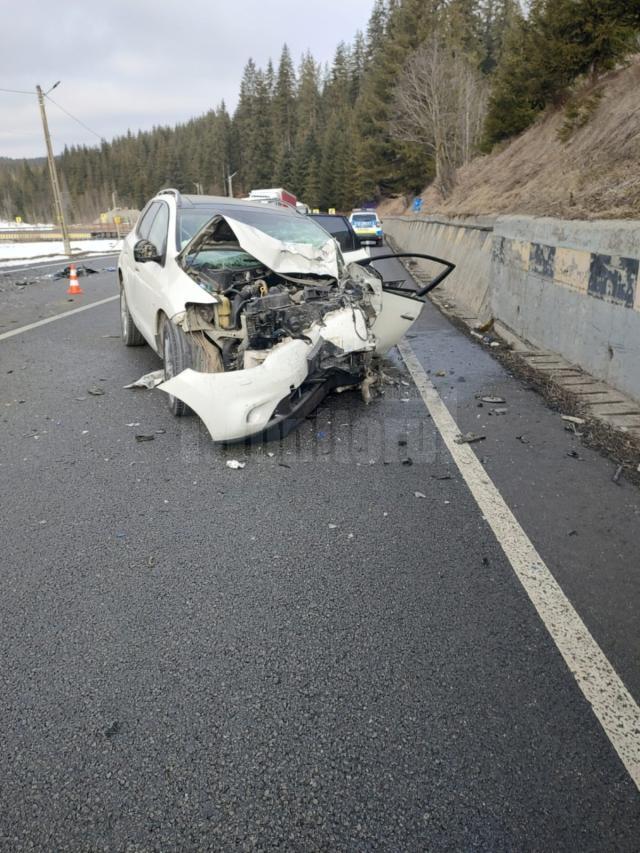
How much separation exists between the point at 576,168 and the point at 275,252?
1149 centimetres

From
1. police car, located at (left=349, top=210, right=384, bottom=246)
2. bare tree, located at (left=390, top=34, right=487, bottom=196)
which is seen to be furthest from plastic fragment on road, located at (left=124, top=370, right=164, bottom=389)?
bare tree, located at (left=390, top=34, right=487, bottom=196)

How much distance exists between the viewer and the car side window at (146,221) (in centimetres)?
679

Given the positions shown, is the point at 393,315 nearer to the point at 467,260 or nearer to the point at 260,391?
the point at 260,391

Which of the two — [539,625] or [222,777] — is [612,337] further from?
[222,777]

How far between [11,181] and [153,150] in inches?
2114

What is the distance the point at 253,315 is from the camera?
4.66 metres

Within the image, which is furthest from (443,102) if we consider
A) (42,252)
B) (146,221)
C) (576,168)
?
(146,221)

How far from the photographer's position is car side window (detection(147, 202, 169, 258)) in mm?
5609

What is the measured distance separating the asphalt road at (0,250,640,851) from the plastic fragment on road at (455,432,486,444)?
138mm

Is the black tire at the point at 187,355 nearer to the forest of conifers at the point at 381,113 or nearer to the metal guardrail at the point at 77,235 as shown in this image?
the forest of conifers at the point at 381,113

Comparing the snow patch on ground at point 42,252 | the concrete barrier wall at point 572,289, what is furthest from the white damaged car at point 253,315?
the snow patch on ground at point 42,252

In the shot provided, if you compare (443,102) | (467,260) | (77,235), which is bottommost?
(467,260)

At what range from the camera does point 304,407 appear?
4.48 m

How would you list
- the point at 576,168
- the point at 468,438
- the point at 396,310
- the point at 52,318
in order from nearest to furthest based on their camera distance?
the point at 468,438 < the point at 396,310 < the point at 52,318 < the point at 576,168
